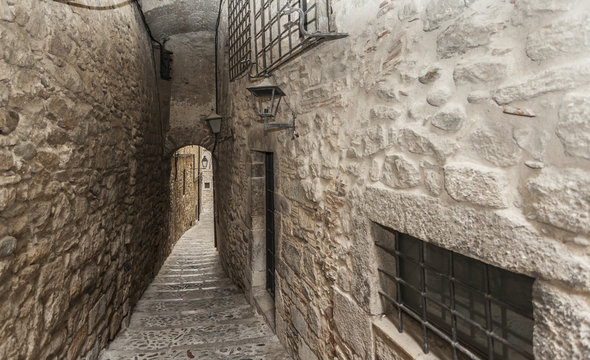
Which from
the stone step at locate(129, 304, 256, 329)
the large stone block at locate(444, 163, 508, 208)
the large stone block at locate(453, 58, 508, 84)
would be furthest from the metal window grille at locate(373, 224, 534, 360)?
the stone step at locate(129, 304, 256, 329)

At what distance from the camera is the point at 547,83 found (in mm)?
1023

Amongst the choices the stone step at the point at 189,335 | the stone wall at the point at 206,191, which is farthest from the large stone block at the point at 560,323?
the stone wall at the point at 206,191

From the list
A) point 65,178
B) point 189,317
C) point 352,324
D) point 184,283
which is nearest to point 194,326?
point 189,317

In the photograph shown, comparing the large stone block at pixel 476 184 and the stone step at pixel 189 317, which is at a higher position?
the large stone block at pixel 476 184

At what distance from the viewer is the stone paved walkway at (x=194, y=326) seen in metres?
3.26

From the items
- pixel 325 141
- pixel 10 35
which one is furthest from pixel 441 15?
pixel 10 35

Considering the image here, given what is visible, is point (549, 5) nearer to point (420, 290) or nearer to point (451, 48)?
point (451, 48)

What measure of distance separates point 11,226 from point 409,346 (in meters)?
2.19

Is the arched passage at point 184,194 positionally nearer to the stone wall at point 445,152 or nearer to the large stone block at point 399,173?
the stone wall at point 445,152

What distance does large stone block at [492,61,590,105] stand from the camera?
0.95 meters

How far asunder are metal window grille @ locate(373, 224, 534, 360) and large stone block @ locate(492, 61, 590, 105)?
2.22ft

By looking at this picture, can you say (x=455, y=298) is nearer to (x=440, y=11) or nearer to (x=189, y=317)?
(x=440, y=11)

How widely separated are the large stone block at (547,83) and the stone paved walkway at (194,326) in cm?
297

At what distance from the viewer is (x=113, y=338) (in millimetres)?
3496
